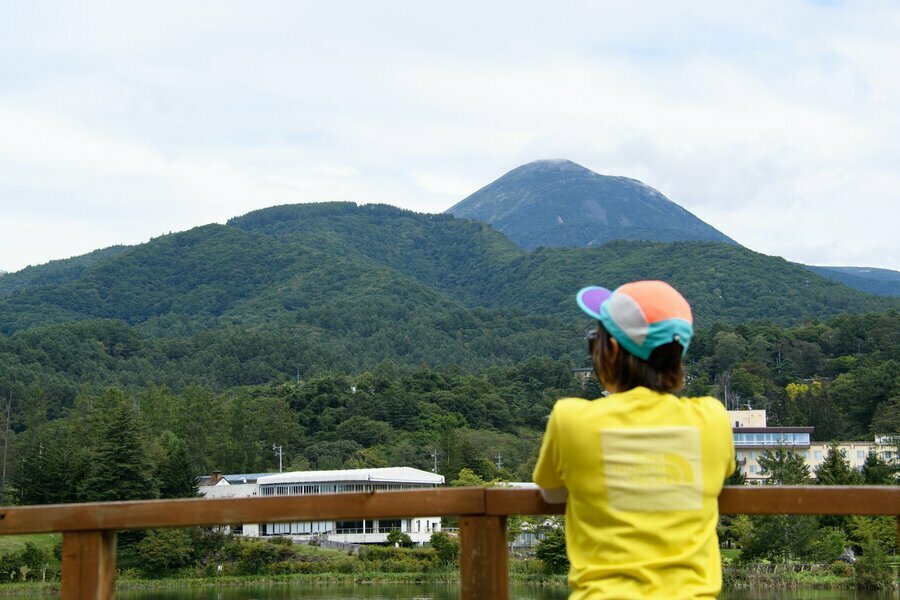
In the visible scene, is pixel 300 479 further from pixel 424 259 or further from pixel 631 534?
pixel 424 259

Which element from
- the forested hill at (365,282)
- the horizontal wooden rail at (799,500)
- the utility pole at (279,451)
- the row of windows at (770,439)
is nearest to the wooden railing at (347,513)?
the horizontal wooden rail at (799,500)

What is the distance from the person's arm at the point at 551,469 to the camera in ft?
7.73

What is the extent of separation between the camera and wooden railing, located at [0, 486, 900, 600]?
9.31ft

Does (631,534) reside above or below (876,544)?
above

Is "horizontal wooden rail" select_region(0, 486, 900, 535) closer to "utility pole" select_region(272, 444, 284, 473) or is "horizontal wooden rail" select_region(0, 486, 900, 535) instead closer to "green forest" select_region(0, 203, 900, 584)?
"green forest" select_region(0, 203, 900, 584)

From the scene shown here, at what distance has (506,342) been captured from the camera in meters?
105

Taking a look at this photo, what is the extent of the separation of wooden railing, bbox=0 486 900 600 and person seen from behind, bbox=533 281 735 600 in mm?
508

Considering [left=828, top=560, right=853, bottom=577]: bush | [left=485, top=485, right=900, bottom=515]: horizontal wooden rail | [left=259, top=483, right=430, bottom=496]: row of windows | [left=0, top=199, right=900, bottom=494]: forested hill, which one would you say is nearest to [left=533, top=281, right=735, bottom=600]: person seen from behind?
[left=485, top=485, right=900, bottom=515]: horizontal wooden rail

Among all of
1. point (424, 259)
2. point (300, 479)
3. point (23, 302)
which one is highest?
point (424, 259)

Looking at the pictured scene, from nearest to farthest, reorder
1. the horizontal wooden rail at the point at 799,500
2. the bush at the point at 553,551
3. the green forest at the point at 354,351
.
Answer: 1. the horizontal wooden rail at the point at 799,500
2. the bush at the point at 553,551
3. the green forest at the point at 354,351

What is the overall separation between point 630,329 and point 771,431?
5575cm

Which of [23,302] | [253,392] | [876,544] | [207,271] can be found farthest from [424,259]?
[876,544]

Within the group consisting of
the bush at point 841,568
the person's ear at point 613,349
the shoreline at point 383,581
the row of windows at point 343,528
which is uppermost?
the person's ear at point 613,349

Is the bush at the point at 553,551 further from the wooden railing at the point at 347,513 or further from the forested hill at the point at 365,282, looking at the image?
the forested hill at the point at 365,282
